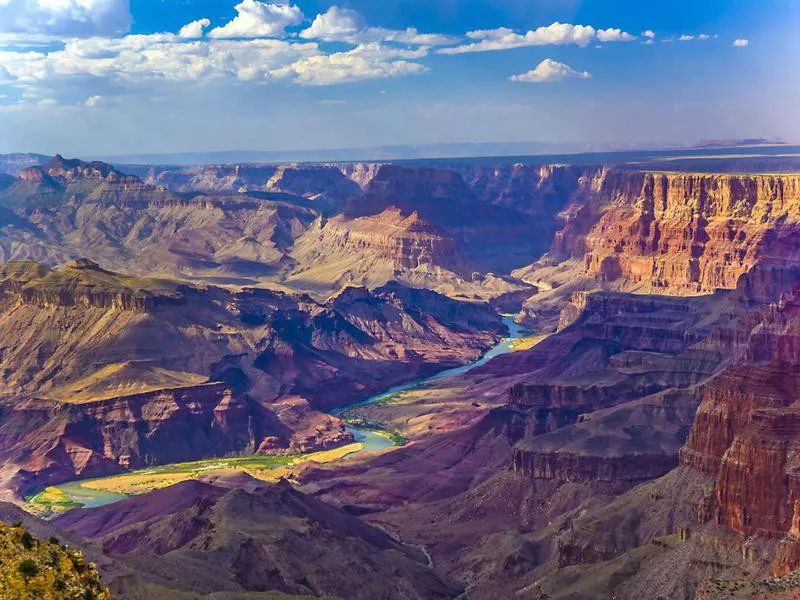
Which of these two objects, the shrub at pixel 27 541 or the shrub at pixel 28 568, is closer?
the shrub at pixel 28 568

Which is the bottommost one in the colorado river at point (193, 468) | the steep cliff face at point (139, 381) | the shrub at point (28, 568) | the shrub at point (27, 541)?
the colorado river at point (193, 468)

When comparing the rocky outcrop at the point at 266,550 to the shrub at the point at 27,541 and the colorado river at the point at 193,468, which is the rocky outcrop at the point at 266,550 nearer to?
the colorado river at the point at 193,468

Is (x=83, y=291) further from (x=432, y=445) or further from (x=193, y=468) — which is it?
(x=432, y=445)

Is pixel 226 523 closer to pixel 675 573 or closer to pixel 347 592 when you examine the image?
pixel 347 592

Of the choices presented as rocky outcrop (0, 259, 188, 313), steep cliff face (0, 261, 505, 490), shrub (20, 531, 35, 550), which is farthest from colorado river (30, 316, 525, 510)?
shrub (20, 531, 35, 550)

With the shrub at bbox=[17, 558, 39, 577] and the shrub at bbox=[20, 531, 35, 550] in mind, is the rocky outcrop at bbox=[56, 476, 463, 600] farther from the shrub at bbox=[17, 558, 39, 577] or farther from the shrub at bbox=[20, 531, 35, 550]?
the shrub at bbox=[17, 558, 39, 577]

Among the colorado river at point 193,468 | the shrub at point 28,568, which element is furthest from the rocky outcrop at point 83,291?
the shrub at point 28,568

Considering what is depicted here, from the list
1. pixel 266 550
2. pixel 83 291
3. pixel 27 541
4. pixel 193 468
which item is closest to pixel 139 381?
pixel 193 468

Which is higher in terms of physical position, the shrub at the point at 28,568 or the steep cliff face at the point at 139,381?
the shrub at the point at 28,568
